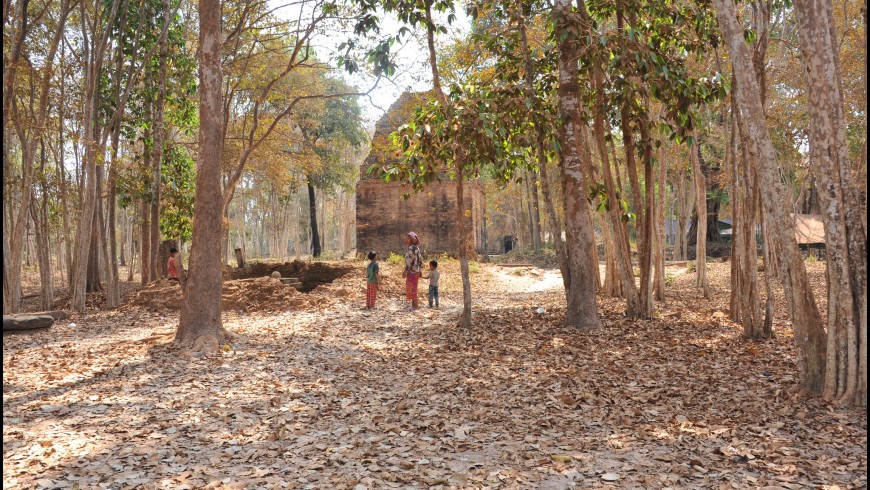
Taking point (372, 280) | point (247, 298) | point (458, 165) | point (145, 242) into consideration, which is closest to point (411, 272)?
point (372, 280)

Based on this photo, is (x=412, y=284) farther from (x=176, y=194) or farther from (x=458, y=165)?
(x=176, y=194)

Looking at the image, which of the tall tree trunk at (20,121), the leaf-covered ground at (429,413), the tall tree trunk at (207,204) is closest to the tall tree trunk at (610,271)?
the leaf-covered ground at (429,413)

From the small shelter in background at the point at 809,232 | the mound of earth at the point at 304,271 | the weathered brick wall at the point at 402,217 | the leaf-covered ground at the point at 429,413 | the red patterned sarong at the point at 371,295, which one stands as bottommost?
the leaf-covered ground at the point at 429,413

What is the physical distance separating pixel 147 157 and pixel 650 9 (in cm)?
1271

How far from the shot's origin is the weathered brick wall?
2966 centimetres

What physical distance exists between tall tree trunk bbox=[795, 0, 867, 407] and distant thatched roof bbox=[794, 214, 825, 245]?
20767 millimetres

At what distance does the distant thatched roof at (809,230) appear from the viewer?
24.0 meters

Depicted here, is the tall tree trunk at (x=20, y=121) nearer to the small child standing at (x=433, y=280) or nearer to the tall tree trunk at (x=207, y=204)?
the tall tree trunk at (x=207, y=204)

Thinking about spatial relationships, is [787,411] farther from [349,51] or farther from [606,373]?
[349,51]

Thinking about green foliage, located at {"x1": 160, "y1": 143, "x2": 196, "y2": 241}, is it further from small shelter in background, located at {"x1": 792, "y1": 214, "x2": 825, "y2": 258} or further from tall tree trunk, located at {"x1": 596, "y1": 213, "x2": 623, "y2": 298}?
small shelter in background, located at {"x1": 792, "y1": 214, "x2": 825, "y2": 258}

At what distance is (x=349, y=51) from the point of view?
9.84 m

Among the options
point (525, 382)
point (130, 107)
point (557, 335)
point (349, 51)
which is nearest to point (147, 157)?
point (130, 107)

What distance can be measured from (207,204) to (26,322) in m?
4.18

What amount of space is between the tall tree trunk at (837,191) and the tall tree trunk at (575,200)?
442 centimetres
